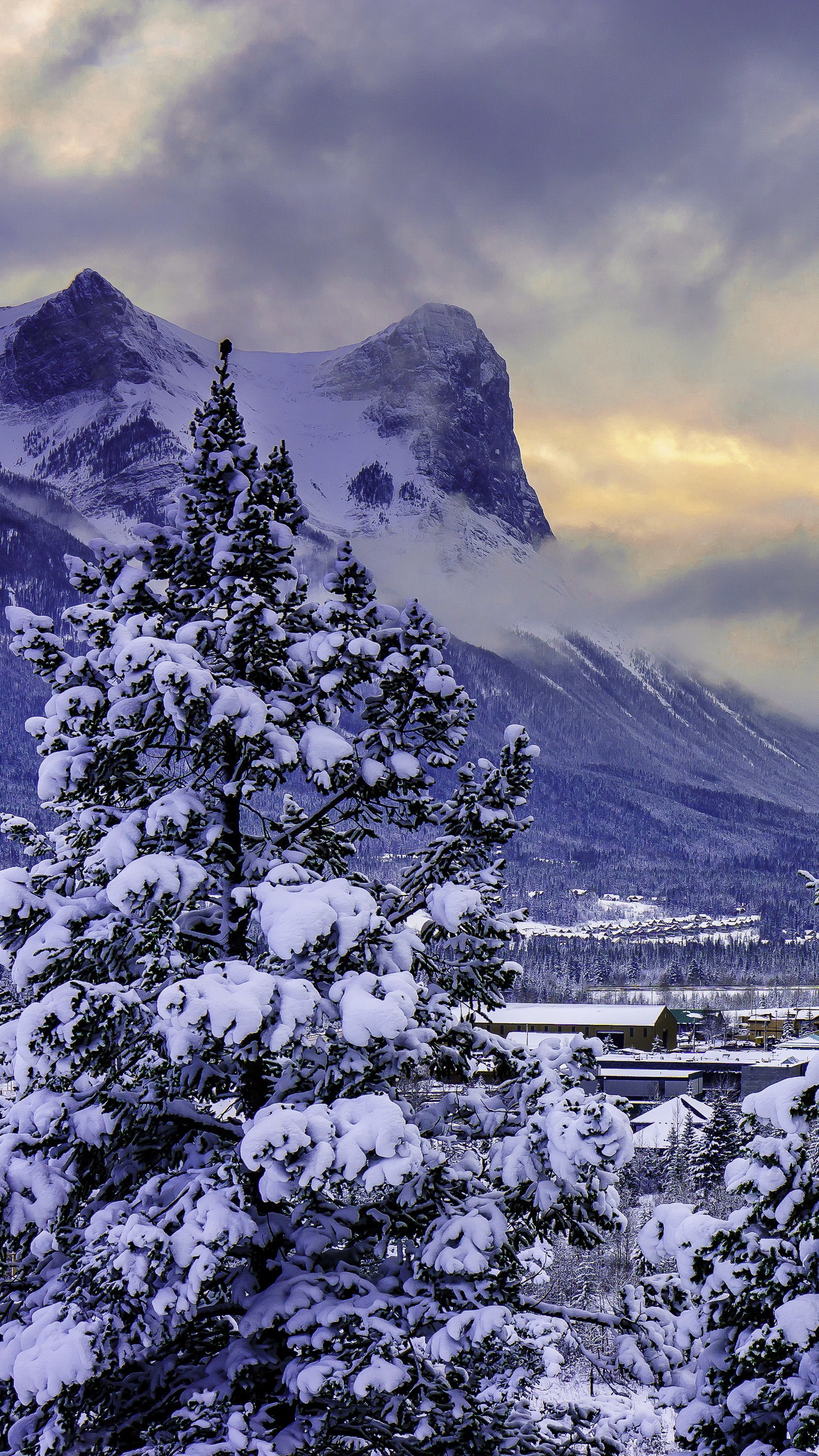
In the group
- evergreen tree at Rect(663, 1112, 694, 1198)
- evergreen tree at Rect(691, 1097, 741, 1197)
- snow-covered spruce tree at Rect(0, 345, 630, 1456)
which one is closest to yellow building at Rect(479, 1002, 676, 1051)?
evergreen tree at Rect(663, 1112, 694, 1198)

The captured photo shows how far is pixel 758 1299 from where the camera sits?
27.1ft

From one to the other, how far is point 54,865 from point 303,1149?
3141mm

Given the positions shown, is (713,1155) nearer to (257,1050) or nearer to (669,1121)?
(669,1121)

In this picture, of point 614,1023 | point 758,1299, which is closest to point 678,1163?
point 758,1299

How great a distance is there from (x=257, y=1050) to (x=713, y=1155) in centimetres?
5578

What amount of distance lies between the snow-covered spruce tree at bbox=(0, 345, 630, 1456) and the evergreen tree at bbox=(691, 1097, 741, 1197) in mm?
50564

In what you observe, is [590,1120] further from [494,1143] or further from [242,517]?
[242,517]

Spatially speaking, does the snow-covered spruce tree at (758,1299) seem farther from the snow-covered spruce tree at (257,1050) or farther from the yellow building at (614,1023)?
the yellow building at (614,1023)

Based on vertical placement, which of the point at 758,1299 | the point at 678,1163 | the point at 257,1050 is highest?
the point at 257,1050

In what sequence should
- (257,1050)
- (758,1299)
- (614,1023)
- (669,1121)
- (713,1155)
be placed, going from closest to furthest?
(257,1050)
(758,1299)
(713,1155)
(669,1121)
(614,1023)

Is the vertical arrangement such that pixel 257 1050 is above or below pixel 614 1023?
above

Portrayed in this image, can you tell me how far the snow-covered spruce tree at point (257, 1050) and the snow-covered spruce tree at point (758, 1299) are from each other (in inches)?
34.0

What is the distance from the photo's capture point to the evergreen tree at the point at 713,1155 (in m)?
57.1

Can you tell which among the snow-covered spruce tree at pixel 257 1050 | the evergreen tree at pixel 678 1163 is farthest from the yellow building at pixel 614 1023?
the snow-covered spruce tree at pixel 257 1050
